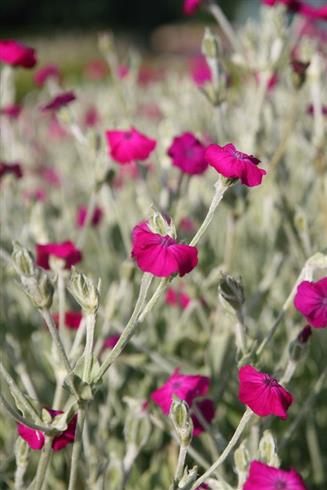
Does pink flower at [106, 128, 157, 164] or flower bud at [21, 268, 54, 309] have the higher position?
pink flower at [106, 128, 157, 164]

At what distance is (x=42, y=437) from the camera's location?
0.98m

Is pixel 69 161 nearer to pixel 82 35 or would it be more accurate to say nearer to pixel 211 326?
pixel 211 326

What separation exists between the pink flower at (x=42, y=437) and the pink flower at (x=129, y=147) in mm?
608

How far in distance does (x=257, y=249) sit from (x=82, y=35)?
19.4 meters

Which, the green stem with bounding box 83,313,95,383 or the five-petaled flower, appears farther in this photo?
the five-petaled flower

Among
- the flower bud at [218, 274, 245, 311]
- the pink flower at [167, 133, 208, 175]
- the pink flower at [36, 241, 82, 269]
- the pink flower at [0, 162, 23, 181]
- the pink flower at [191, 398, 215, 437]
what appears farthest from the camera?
the pink flower at [0, 162, 23, 181]

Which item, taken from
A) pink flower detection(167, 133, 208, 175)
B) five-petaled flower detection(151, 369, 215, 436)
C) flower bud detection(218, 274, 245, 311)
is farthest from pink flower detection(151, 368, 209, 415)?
pink flower detection(167, 133, 208, 175)

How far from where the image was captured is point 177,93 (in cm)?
344

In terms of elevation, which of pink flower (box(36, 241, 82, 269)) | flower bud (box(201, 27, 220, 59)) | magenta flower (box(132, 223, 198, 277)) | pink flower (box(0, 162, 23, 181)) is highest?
flower bud (box(201, 27, 220, 59))

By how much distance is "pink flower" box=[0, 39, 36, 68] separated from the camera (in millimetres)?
1535

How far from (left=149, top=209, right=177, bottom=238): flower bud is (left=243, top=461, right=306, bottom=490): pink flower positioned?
0.98 feet

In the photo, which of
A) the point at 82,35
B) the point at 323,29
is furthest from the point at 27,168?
the point at 82,35

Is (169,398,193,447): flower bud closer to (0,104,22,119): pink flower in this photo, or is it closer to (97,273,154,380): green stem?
(97,273,154,380): green stem

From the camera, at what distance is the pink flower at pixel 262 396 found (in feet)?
2.89
